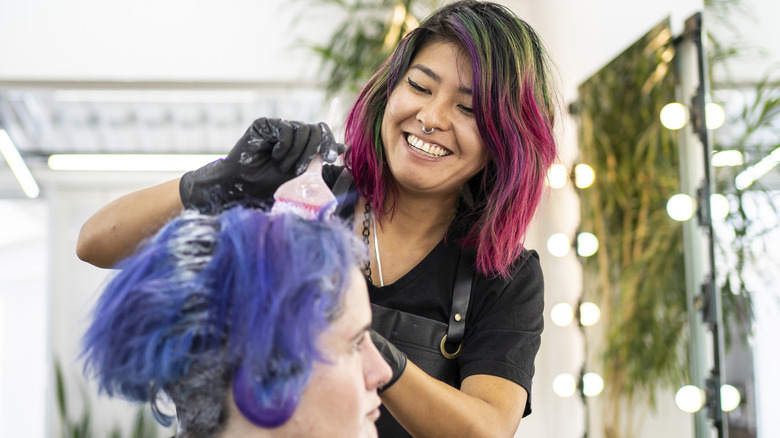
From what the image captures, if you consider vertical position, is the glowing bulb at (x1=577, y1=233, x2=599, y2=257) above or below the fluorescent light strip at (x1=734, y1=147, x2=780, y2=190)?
below

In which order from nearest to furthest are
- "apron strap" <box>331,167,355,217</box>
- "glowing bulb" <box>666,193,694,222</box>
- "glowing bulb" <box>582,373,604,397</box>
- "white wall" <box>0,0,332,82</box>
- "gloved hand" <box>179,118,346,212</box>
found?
"gloved hand" <box>179,118,346,212</box>, "apron strap" <box>331,167,355,217</box>, "glowing bulb" <box>666,193,694,222</box>, "glowing bulb" <box>582,373,604,397</box>, "white wall" <box>0,0,332,82</box>

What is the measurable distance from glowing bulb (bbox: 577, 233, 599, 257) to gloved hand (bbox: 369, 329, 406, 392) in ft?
7.42

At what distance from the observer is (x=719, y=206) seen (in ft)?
7.78

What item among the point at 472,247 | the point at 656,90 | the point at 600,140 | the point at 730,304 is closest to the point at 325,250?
the point at 472,247

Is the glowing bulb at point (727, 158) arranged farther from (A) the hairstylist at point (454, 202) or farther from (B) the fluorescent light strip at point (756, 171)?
(A) the hairstylist at point (454, 202)

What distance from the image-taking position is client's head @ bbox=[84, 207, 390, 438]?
2.94 feet

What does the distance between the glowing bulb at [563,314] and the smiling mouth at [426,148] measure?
2232mm

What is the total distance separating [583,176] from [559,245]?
0.33m

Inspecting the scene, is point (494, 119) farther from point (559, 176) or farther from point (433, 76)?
point (559, 176)

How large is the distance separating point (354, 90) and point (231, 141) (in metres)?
1.47

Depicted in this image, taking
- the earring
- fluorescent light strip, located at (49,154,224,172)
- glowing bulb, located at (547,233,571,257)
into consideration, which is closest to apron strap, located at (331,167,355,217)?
the earring

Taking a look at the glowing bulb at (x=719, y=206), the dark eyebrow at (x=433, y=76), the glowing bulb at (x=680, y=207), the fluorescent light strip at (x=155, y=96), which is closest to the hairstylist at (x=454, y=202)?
the dark eyebrow at (x=433, y=76)

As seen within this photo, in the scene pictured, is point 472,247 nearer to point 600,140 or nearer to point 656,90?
point 656,90

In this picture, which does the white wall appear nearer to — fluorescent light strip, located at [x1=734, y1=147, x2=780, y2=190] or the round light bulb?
the round light bulb
